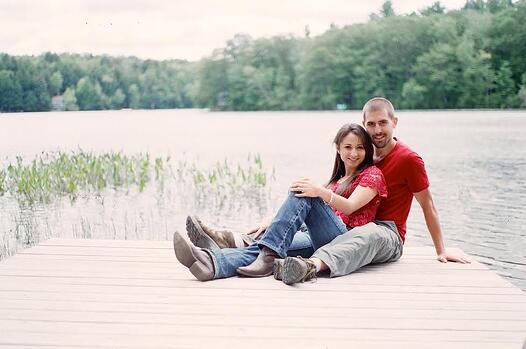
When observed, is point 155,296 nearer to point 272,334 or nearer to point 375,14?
point 272,334

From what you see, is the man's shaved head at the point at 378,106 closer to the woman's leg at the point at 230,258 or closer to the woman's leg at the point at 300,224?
the woman's leg at the point at 300,224

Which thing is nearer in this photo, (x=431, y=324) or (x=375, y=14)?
(x=431, y=324)

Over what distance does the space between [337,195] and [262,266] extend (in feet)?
1.62

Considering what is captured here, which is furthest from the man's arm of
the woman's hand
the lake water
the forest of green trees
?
the forest of green trees

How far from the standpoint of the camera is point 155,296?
2996mm

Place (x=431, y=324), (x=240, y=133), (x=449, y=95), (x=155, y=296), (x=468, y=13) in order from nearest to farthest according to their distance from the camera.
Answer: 1. (x=431, y=324)
2. (x=155, y=296)
3. (x=240, y=133)
4. (x=449, y=95)
5. (x=468, y=13)

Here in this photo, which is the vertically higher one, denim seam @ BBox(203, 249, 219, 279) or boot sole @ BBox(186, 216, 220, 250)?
boot sole @ BBox(186, 216, 220, 250)

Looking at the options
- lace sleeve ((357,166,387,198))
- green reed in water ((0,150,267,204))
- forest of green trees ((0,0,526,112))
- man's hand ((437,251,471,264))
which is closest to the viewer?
lace sleeve ((357,166,387,198))

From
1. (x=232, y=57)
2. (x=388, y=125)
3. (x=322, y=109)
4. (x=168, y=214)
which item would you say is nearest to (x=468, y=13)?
(x=322, y=109)

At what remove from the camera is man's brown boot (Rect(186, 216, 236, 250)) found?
3496 millimetres

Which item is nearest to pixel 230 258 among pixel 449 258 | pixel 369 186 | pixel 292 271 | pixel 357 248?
pixel 292 271

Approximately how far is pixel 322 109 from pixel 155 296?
50.3 metres

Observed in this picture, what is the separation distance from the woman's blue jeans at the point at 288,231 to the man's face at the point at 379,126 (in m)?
0.47

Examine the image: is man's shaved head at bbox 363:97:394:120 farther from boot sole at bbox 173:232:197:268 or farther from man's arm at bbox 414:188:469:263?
boot sole at bbox 173:232:197:268
